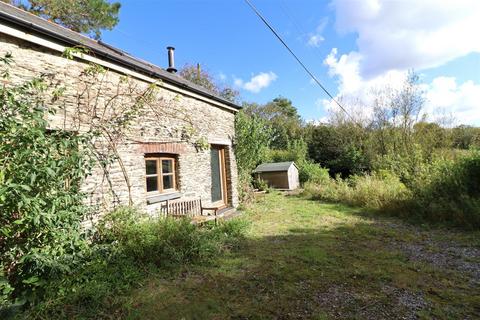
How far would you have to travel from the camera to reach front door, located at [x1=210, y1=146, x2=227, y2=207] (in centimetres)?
917

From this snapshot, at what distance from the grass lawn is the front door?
2.83 meters

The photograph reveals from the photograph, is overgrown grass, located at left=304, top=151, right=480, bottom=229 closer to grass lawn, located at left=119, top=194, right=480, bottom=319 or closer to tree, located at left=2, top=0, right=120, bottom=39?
grass lawn, located at left=119, top=194, right=480, bottom=319

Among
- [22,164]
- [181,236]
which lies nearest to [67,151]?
[22,164]

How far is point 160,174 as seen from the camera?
672cm

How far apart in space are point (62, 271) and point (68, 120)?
258cm

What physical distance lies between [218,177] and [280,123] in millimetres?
19854

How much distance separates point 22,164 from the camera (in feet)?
10.9

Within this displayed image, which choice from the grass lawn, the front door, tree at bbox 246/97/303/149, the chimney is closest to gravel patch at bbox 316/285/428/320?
the grass lawn

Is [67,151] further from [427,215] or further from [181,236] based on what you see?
[427,215]

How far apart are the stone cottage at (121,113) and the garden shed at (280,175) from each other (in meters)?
8.51

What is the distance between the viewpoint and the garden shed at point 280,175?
16484 millimetres

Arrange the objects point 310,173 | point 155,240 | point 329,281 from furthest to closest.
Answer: point 310,173
point 155,240
point 329,281

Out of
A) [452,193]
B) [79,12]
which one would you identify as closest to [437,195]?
[452,193]

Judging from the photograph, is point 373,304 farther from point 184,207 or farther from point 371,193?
point 371,193
